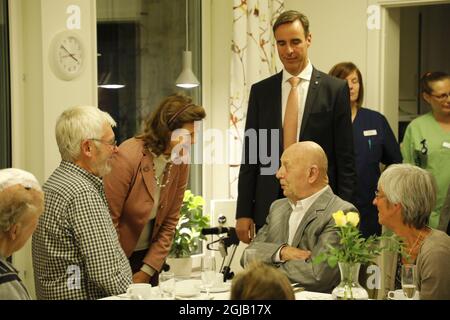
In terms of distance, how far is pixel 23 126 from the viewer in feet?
11.5

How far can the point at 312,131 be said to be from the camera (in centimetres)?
344

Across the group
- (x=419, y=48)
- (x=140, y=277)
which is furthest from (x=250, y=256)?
(x=419, y=48)

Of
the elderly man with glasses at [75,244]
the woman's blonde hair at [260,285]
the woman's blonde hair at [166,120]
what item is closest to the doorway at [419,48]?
the woman's blonde hair at [166,120]

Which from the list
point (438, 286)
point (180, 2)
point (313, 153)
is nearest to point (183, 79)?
point (180, 2)

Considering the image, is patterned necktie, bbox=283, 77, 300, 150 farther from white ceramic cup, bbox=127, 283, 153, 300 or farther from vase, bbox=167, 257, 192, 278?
white ceramic cup, bbox=127, 283, 153, 300

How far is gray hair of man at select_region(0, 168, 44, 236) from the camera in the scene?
2.11 m

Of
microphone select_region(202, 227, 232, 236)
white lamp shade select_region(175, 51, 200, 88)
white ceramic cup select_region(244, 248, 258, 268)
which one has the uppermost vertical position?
white lamp shade select_region(175, 51, 200, 88)

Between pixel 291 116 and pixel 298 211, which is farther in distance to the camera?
pixel 291 116

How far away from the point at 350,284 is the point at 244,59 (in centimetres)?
246

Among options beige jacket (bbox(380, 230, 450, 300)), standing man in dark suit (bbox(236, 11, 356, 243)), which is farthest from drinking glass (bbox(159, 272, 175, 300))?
standing man in dark suit (bbox(236, 11, 356, 243))

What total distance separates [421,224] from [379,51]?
227 centimetres

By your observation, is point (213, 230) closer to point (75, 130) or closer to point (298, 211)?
point (298, 211)

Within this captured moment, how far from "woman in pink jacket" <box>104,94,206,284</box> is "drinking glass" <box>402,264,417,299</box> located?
4.12 ft

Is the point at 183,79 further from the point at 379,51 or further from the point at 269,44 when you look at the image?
the point at 379,51
